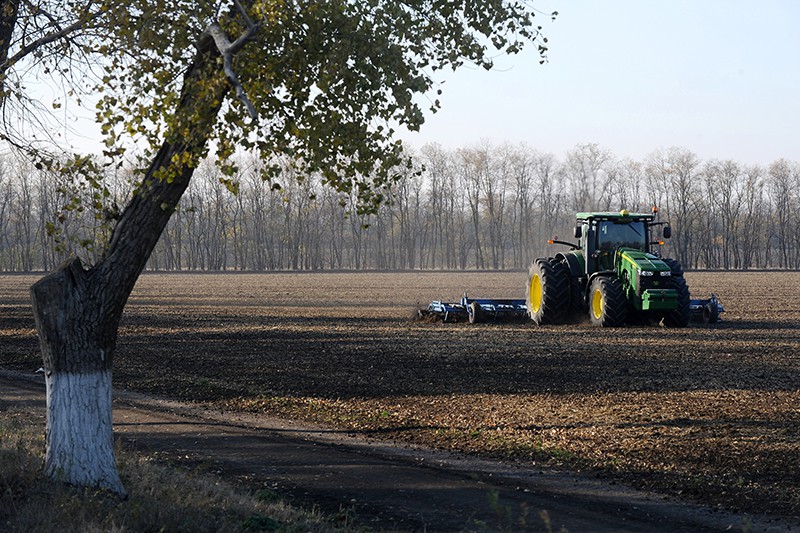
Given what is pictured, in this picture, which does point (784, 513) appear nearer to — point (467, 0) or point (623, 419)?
point (623, 419)

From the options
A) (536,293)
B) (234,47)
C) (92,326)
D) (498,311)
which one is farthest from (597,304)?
(234,47)

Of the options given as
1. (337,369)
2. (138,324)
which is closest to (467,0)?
(337,369)

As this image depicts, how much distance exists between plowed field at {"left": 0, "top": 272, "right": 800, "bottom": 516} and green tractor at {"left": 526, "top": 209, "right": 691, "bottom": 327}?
521 mm

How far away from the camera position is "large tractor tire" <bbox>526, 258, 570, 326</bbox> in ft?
81.4

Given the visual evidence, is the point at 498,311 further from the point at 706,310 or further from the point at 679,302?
the point at 706,310

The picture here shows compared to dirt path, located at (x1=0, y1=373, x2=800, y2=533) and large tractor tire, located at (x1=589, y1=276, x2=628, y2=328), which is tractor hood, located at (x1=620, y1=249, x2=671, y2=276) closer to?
large tractor tire, located at (x1=589, y1=276, x2=628, y2=328)

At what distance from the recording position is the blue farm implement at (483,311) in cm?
2656

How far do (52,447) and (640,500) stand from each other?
5076 millimetres

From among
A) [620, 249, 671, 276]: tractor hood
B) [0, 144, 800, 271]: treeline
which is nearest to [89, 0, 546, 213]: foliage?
[620, 249, 671, 276]: tractor hood

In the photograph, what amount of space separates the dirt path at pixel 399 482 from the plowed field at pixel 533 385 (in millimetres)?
500

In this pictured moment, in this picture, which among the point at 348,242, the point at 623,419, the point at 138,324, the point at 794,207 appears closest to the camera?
the point at 623,419

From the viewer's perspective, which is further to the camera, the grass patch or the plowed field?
the plowed field

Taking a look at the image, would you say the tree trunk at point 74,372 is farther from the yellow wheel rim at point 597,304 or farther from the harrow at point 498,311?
the harrow at point 498,311

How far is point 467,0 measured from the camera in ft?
26.1
